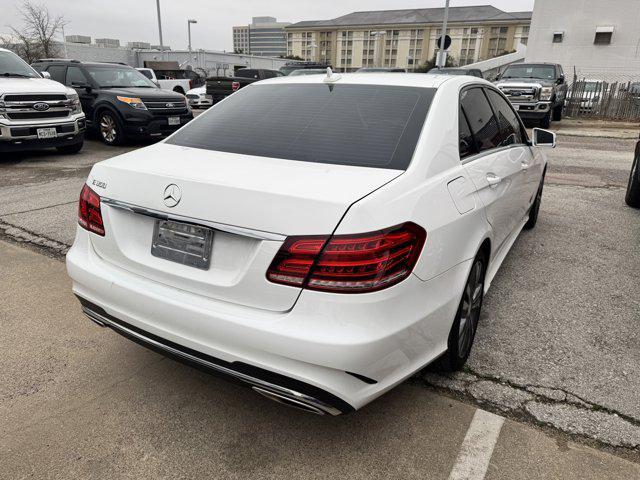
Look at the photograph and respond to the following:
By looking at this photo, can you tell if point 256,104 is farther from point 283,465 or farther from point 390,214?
point 283,465

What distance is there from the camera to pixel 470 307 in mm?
2752

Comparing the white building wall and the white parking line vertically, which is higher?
the white building wall

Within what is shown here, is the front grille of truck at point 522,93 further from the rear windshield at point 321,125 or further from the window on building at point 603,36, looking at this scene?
the window on building at point 603,36

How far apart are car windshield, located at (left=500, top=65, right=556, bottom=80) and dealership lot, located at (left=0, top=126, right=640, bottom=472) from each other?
14.5m

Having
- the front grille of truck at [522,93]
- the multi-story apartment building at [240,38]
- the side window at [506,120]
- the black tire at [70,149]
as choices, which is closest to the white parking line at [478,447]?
the side window at [506,120]

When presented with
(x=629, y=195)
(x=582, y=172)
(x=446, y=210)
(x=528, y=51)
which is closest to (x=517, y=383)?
(x=446, y=210)

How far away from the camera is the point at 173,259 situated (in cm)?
214

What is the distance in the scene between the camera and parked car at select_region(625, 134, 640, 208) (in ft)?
20.5

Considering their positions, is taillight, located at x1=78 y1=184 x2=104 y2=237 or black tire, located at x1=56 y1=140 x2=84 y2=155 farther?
black tire, located at x1=56 y1=140 x2=84 y2=155

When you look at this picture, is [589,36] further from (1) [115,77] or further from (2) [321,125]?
(2) [321,125]

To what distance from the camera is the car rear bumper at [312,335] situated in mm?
1852

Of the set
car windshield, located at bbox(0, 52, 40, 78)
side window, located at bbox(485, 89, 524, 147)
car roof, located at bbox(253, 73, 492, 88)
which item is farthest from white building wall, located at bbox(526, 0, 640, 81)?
car roof, located at bbox(253, 73, 492, 88)

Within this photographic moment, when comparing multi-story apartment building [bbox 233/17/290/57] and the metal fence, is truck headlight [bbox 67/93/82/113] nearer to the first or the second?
the metal fence

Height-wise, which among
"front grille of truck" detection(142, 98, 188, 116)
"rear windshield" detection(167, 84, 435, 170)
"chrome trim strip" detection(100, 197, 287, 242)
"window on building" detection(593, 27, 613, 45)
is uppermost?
"window on building" detection(593, 27, 613, 45)
